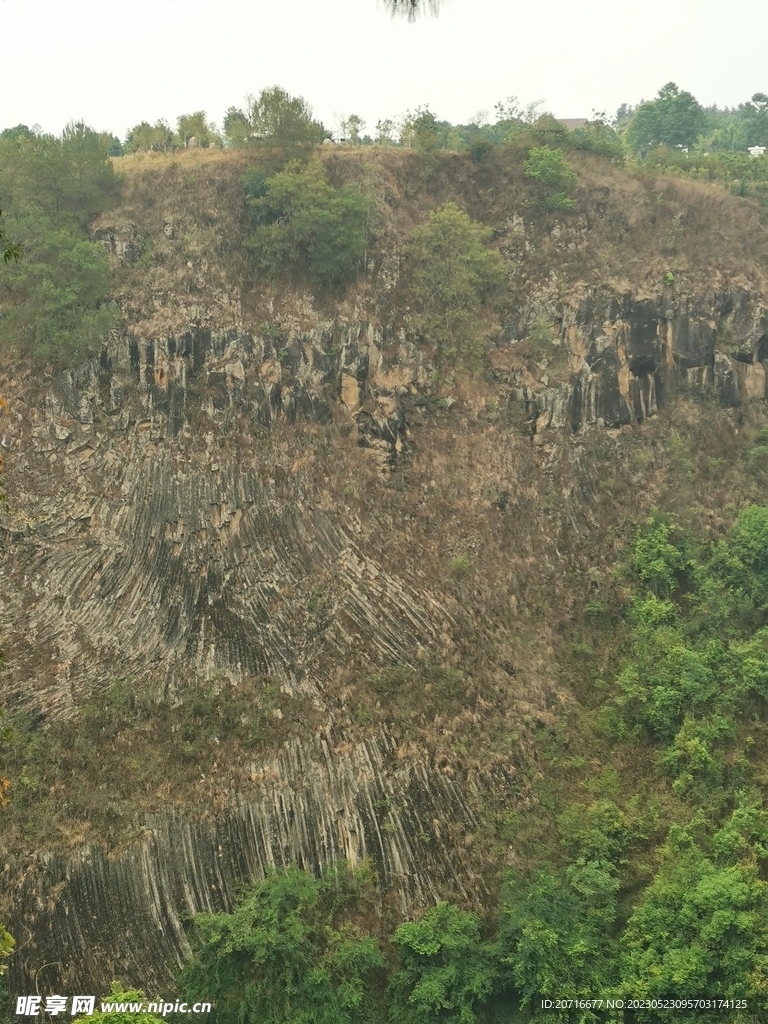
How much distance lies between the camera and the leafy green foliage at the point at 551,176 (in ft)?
76.9

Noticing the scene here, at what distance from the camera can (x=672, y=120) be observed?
120ft

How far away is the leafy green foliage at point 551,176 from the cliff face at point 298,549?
7.71 ft

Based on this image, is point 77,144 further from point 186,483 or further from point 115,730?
point 115,730

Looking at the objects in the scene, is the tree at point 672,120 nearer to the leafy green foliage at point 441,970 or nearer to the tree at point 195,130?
the tree at point 195,130

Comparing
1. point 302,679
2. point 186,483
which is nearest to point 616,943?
point 302,679

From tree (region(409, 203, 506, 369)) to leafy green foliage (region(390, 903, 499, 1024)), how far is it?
1266 cm

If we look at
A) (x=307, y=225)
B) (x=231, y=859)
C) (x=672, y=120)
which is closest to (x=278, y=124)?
(x=307, y=225)

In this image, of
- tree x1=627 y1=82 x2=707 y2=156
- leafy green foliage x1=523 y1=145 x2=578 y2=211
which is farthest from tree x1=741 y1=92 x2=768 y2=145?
leafy green foliage x1=523 y1=145 x2=578 y2=211

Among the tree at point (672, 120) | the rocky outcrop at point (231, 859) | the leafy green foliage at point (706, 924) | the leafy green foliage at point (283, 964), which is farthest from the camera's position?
the tree at point (672, 120)

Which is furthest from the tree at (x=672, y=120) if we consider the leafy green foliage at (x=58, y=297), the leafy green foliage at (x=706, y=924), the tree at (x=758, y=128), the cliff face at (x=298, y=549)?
the leafy green foliage at (x=706, y=924)

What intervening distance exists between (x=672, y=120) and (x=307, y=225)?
24.4 meters

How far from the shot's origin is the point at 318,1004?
13.6 m

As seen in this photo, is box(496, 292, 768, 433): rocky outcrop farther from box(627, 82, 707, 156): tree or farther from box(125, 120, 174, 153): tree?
box(627, 82, 707, 156): tree

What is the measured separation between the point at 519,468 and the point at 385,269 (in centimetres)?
618
